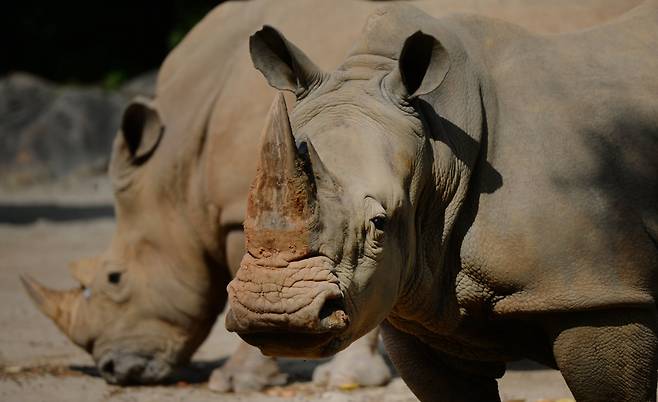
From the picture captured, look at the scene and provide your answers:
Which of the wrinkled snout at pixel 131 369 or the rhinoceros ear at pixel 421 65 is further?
the wrinkled snout at pixel 131 369

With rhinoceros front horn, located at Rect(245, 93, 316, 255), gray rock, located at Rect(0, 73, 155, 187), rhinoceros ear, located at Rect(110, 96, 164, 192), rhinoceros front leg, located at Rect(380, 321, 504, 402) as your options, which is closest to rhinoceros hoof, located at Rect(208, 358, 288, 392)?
rhinoceros ear, located at Rect(110, 96, 164, 192)

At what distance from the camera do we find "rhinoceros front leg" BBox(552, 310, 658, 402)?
4.39 metres

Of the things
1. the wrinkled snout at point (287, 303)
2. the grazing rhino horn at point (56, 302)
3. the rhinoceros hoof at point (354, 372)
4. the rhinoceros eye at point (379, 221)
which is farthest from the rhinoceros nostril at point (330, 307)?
the grazing rhino horn at point (56, 302)

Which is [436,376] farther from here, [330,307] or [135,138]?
[135,138]

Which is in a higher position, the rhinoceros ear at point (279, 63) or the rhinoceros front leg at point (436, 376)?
the rhinoceros ear at point (279, 63)

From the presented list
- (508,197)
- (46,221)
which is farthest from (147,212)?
(46,221)

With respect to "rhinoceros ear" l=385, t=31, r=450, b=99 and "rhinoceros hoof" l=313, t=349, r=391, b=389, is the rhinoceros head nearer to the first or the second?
"rhinoceros ear" l=385, t=31, r=450, b=99

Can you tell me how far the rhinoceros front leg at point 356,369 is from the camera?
7027mm

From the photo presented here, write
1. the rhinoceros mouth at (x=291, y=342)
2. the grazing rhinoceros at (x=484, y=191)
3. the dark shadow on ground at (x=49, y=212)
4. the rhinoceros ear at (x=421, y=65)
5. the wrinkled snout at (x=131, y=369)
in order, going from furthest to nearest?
the dark shadow on ground at (x=49, y=212), the wrinkled snout at (x=131, y=369), the rhinoceros ear at (x=421, y=65), the grazing rhinoceros at (x=484, y=191), the rhinoceros mouth at (x=291, y=342)

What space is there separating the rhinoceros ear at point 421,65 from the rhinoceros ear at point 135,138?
3.32 meters

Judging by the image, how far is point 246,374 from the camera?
711 centimetres

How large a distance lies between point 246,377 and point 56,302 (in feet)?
4.47

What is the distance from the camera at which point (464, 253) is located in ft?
14.8

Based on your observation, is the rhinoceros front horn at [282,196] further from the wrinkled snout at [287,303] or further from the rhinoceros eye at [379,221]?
the rhinoceros eye at [379,221]
